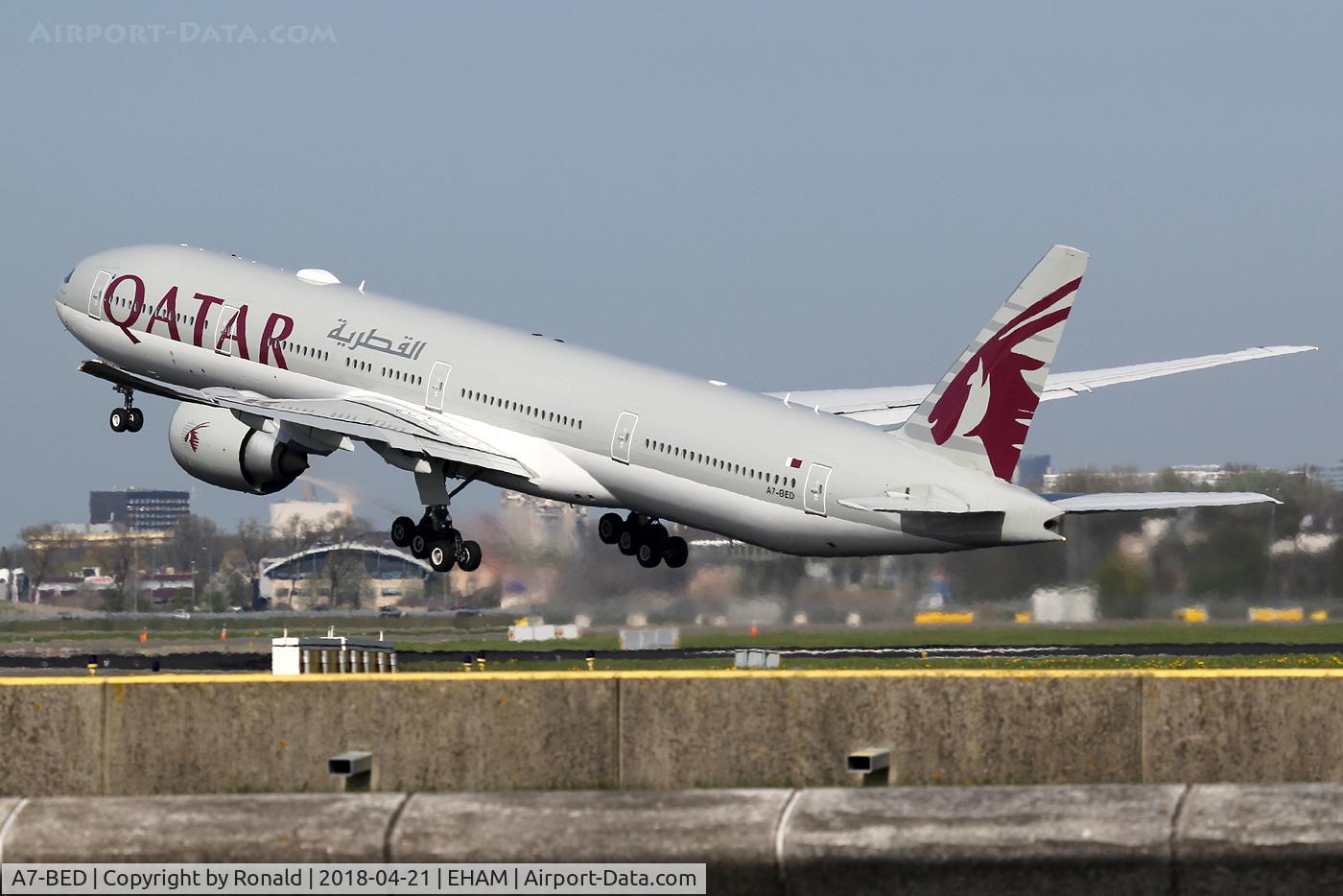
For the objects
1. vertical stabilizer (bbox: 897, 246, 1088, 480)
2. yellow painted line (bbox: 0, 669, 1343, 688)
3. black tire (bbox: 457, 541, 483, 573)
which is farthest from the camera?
black tire (bbox: 457, 541, 483, 573)

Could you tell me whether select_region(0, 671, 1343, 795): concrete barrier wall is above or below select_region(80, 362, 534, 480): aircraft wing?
Result: below

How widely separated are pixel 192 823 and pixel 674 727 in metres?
5.33

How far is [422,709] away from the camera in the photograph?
2605 cm

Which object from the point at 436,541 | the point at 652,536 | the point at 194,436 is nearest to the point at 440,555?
the point at 436,541

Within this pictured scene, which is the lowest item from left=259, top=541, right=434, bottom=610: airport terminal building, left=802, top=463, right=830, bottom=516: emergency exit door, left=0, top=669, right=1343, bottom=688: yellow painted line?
left=0, top=669, right=1343, bottom=688: yellow painted line

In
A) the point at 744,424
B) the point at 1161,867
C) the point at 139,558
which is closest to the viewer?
the point at 1161,867

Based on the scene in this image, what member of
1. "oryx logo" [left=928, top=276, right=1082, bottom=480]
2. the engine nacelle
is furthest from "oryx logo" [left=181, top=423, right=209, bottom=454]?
"oryx logo" [left=928, top=276, right=1082, bottom=480]

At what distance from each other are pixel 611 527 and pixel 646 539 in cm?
94

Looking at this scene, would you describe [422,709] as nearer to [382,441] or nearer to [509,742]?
[509,742]

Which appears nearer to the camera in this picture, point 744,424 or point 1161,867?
point 1161,867

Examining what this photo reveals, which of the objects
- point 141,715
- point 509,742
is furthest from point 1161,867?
point 141,715

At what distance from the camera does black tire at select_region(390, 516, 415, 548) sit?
5788cm

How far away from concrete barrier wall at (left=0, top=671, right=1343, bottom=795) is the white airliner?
19999 millimetres

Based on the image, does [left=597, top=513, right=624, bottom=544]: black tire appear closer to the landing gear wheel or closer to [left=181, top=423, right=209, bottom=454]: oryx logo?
the landing gear wheel
